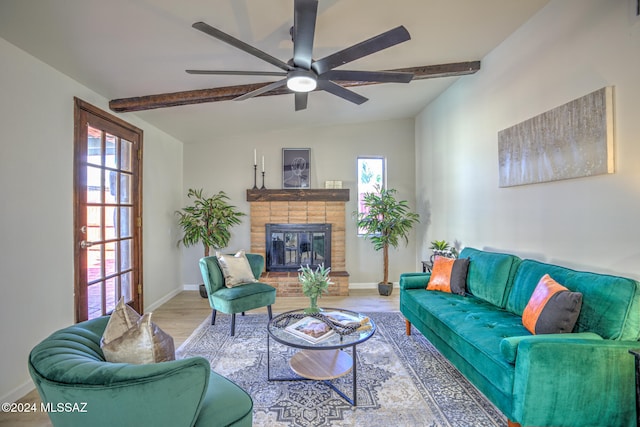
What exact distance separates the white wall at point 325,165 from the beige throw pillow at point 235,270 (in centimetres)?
166

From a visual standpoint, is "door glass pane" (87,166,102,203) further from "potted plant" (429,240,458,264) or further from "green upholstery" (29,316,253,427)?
"potted plant" (429,240,458,264)

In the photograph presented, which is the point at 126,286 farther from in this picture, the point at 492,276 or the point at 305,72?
the point at 492,276

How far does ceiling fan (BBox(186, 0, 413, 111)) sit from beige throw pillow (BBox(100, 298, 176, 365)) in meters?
1.52

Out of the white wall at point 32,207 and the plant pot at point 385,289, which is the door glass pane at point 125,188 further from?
the plant pot at point 385,289

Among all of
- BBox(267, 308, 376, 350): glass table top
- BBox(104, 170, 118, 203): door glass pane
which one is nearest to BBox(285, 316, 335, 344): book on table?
BBox(267, 308, 376, 350): glass table top

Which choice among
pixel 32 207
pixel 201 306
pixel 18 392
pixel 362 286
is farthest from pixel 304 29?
pixel 362 286

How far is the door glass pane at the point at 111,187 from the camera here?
3.37 meters

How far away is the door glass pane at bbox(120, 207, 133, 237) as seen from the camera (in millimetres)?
3693

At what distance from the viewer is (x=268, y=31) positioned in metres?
2.43

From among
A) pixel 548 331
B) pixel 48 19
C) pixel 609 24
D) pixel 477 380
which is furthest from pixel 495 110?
pixel 48 19

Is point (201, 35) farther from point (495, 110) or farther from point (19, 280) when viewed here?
point (495, 110)

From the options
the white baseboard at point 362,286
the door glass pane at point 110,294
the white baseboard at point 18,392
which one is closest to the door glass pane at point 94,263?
the door glass pane at point 110,294

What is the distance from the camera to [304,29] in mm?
1761

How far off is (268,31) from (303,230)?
342 centimetres
